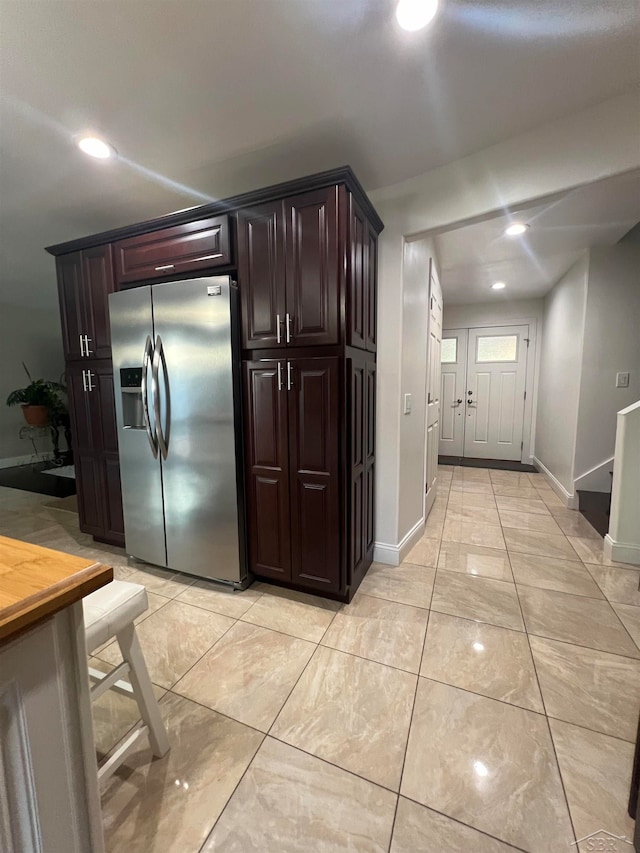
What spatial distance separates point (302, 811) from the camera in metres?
1.00

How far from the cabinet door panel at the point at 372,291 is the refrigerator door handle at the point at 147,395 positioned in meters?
1.31

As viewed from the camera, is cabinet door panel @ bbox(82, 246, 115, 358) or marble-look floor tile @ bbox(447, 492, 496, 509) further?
marble-look floor tile @ bbox(447, 492, 496, 509)

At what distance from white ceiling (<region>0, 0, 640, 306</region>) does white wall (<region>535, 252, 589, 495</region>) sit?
2.39 meters

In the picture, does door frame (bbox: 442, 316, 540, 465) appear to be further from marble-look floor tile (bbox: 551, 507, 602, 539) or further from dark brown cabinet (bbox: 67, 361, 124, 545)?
dark brown cabinet (bbox: 67, 361, 124, 545)

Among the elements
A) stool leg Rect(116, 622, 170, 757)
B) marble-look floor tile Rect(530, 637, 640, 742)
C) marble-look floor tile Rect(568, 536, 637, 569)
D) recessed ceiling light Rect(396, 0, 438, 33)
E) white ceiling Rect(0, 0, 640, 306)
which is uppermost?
white ceiling Rect(0, 0, 640, 306)

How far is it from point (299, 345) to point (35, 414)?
558cm

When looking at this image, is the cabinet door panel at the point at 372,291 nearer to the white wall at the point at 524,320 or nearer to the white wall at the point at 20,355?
the white wall at the point at 524,320

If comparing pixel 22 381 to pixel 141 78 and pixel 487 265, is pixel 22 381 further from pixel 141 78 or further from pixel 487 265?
pixel 487 265

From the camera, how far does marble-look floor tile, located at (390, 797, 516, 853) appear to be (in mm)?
917

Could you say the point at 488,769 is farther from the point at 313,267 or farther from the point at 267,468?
the point at 313,267

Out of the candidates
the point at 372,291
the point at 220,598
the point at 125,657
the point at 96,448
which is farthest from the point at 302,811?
the point at 96,448

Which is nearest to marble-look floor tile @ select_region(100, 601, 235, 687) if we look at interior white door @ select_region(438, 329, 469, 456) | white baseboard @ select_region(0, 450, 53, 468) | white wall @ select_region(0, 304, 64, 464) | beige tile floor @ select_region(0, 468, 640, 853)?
beige tile floor @ select_region(0, 468, 640, 853)

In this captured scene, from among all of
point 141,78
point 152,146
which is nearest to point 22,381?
point 152,146

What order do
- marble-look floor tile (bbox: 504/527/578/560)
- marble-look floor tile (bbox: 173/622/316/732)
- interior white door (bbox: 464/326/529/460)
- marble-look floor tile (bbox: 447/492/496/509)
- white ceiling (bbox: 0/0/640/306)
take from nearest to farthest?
white ceiling (bbox: 0/0/640/306), marble-look floor tile (bbox: 173/622/316/732), marble-look floor tile (bbox: 504/527/578/560), marble-look floor tile (bbox: 447/492/496/509), interior white door (bbox: 464/326/529/460)
